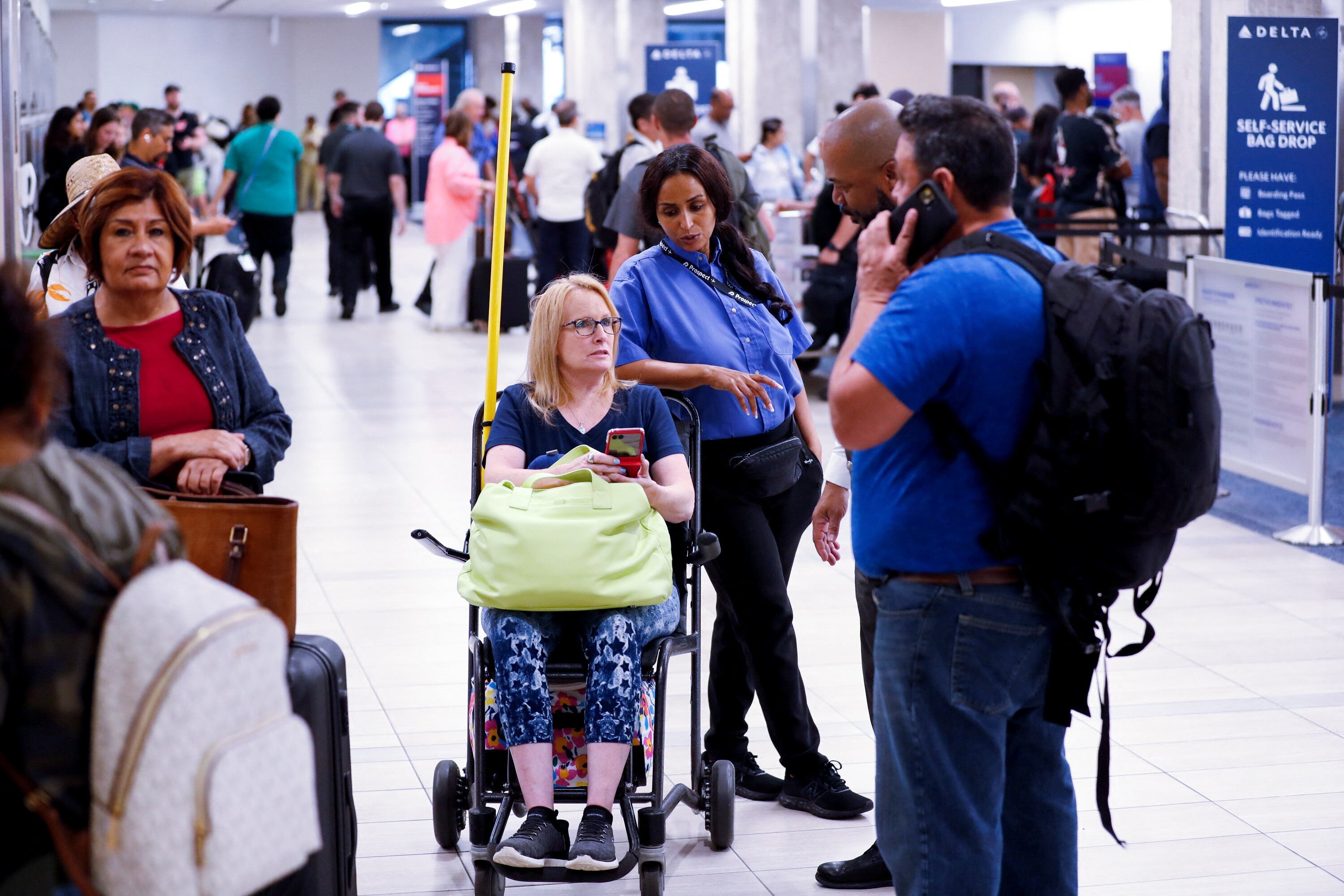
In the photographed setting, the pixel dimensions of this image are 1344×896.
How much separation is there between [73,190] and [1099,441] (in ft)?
10.5

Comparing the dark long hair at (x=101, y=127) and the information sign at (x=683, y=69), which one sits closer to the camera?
the dark long hair at (x=101, y=127)

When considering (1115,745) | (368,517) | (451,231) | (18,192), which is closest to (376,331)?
(451,231)

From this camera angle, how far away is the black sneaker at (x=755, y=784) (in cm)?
378

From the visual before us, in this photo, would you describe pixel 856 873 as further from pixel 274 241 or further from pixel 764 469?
pixel 274 241

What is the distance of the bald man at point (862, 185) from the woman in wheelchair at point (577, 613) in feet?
1.31

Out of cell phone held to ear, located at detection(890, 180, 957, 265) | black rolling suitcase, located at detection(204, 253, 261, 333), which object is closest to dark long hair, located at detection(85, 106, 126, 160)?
black rolling suitcase, located at detection(204, 253, 261, 333)

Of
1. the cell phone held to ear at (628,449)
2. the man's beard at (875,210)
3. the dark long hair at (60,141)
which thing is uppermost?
the dark long hair at (60,141)

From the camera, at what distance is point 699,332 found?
3.55 meters

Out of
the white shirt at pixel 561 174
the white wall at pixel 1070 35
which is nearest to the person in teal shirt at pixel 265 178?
the white shirt at pixel 561 174

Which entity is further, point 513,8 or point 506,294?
point 513,8

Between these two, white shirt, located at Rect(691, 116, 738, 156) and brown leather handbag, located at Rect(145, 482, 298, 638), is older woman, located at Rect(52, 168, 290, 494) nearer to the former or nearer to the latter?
brown leather handbag, located at Rect(145, 482, 298, 638)

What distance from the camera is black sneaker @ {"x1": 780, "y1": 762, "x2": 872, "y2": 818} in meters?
3.64

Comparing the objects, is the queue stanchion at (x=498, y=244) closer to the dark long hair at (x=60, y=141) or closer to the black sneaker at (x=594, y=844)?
the black sneaker at (x=594, y=844)

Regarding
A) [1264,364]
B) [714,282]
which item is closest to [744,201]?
[1264,364]
